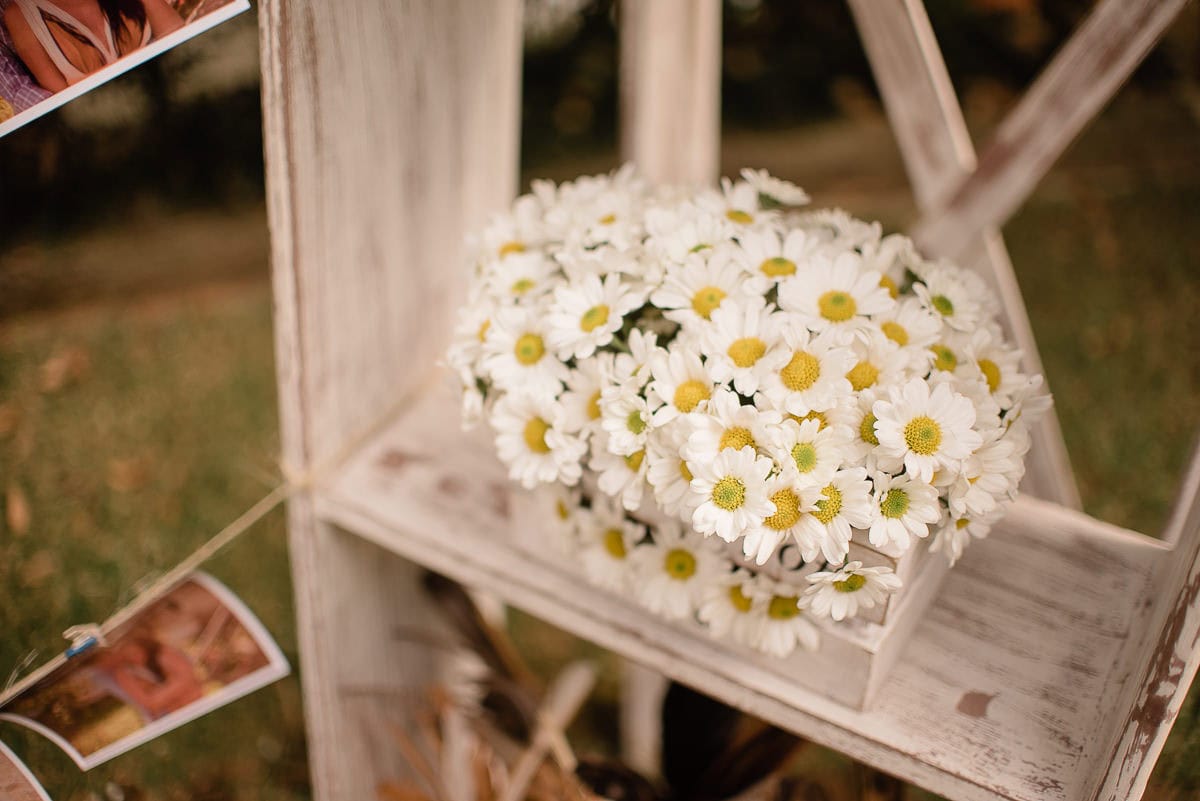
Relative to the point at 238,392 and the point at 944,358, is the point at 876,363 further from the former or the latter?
the point at 238,392

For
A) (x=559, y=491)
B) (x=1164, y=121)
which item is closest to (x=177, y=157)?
(x=559, y=491)

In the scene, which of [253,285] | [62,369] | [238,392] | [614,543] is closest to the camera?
[614,543]

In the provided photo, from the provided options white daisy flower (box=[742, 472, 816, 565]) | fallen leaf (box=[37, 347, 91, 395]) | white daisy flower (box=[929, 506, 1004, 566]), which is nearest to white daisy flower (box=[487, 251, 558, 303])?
white daisy flower (box=[742, 472, 816, 565])

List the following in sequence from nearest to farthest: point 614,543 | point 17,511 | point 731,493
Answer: point 731,493 → point 614,543 → point 17,511

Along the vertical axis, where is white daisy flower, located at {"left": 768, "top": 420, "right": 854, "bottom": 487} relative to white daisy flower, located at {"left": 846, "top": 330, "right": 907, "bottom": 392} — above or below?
below

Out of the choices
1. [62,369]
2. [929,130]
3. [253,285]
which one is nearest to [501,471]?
[929,130]

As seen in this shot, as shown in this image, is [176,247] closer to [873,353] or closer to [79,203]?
[79,203]

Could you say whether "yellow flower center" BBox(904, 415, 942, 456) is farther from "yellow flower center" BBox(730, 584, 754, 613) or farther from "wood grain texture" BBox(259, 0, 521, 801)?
"wood grain texture" BBox(259, 0, 521, 801)

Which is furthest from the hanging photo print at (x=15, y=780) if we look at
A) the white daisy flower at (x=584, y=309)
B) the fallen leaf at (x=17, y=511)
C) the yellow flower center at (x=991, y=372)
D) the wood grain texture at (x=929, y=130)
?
the wood grain texture at (x=929, y=130)

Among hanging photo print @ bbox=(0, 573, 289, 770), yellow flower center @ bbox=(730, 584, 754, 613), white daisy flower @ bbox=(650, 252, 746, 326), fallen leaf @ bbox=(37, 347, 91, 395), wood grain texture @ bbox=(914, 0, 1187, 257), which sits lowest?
hanging photo print @ bbox=(0, 573, 289, 770)
